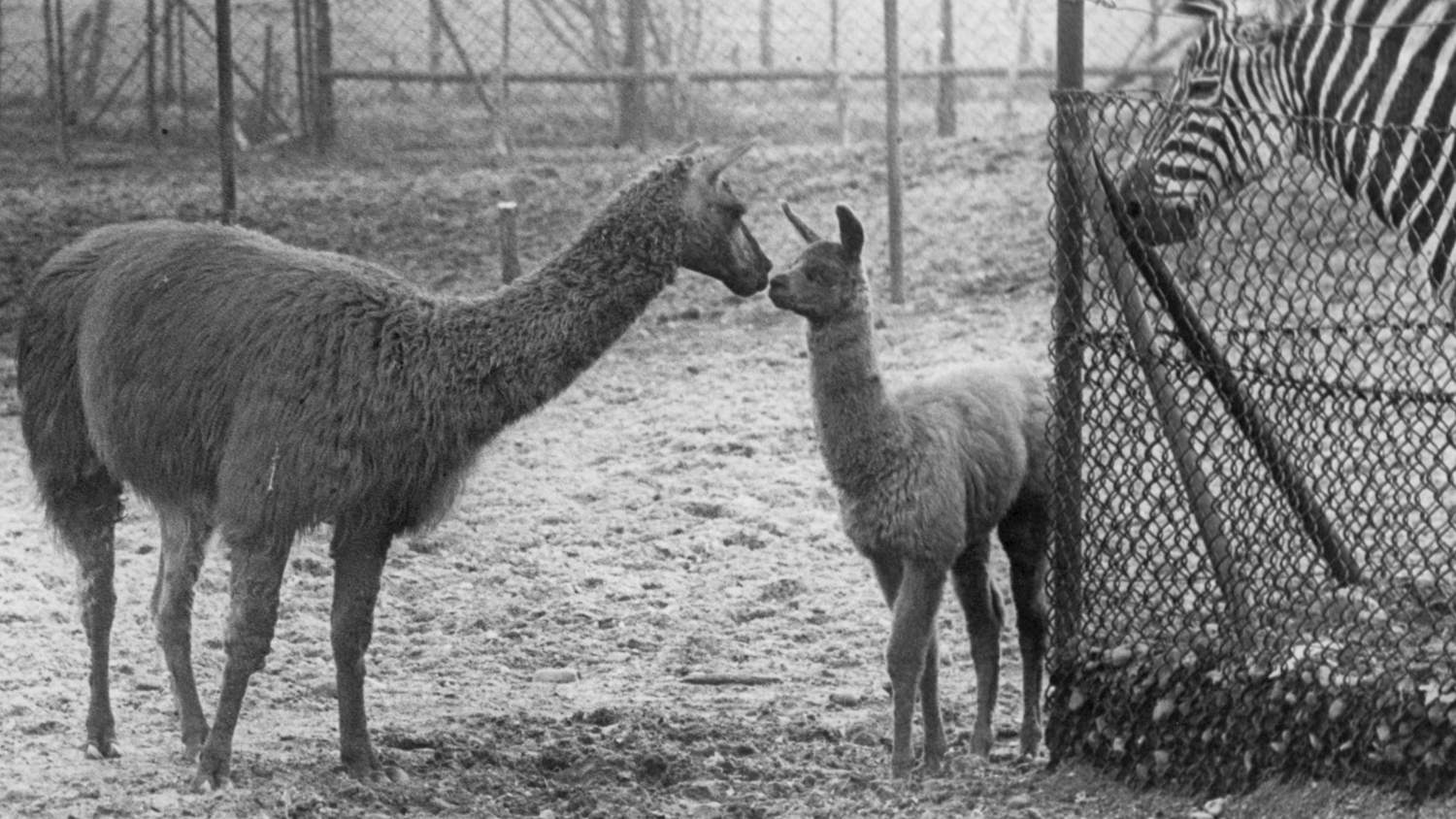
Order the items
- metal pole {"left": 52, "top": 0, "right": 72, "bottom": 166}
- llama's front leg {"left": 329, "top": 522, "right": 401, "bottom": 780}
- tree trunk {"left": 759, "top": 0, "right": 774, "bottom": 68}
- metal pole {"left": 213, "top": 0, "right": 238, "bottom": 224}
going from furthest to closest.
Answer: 1. tree trunk {"left": 759, "top": 0, "right": 774, "bottom": 68}
2. metal pole {"left": 52, "top": 0, "right": 72, "bottom": 166}
3. metal pole {"left": 213, "top": 0, "right": 238, "bottom": 224}
4. llama's front leg {"left": 329, "top": 522, "right": 401, "bottom": 780}

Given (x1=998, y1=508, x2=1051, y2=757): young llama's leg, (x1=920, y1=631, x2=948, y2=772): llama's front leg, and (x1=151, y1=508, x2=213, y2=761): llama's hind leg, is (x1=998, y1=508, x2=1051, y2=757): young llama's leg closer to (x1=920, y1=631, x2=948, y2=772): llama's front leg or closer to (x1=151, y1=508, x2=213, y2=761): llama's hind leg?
(x1=920, y1=631, x2=948, y2=772): llama's front leg

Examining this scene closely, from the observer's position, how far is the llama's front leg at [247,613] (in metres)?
5.80

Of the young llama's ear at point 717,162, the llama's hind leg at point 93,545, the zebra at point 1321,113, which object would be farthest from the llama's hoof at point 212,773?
the zebra at point 1321,113

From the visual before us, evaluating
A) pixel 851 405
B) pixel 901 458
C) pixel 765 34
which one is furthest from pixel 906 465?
pixel 765 34

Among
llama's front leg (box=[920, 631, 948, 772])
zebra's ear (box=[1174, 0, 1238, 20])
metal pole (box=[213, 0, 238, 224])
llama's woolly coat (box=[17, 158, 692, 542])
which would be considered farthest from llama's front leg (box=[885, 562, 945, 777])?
metal pole (box=[213, 0, 238, 224])

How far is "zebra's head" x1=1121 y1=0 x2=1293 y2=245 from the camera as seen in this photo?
5.74 meters

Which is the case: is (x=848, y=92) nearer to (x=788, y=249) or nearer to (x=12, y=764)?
(x=788, y=249)

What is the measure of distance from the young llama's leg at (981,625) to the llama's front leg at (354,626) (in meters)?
1.78

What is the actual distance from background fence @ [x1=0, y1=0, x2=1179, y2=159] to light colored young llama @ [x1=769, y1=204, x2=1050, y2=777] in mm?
9628

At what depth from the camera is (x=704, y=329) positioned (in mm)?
11836

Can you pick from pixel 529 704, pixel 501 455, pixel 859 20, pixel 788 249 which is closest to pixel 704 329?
pixel 788 249

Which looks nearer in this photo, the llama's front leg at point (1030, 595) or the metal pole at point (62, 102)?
the llama's front leg at point (1030, 595)

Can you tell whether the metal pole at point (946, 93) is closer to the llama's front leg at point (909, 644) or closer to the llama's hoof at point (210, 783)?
the llama's front leg at point (909, 644)

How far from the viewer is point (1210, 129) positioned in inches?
246
